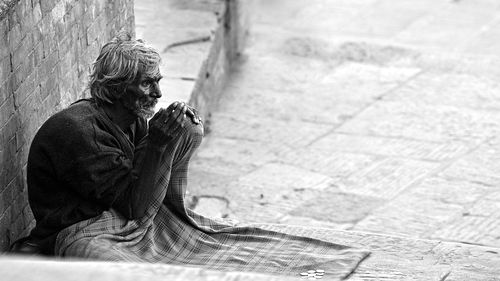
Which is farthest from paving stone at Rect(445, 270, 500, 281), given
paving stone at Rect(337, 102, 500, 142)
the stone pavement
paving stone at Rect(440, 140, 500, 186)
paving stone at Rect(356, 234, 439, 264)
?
paving stone at Rect(337, 102, 500, 142)

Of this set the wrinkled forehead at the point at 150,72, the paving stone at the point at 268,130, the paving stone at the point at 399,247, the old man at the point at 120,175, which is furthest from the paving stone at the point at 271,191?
the wrinkled forehead at the point at 150,72

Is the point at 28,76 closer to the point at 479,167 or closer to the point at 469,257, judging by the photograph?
the point at 469,257

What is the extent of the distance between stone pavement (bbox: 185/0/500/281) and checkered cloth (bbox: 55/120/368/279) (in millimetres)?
262

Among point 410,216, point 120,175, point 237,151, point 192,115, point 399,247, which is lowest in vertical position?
point 237,151

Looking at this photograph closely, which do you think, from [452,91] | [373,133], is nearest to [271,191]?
[373,133]

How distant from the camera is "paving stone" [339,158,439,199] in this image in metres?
8.09

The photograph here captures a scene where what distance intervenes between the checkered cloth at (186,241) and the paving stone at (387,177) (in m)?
2.41

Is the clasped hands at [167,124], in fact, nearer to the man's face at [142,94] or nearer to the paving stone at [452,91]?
the man's face at [142,94]

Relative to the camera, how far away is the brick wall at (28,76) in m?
5.27

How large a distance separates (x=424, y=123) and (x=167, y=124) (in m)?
4.42

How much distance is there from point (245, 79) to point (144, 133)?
189 inches

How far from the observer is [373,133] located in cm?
910

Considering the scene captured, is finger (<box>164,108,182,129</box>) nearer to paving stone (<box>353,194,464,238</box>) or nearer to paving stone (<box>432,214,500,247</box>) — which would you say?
paving stone (<box>353,194,464,238</box>)

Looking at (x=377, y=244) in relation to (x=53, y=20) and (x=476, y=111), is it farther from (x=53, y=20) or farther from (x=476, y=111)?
(x=476, y=111)
